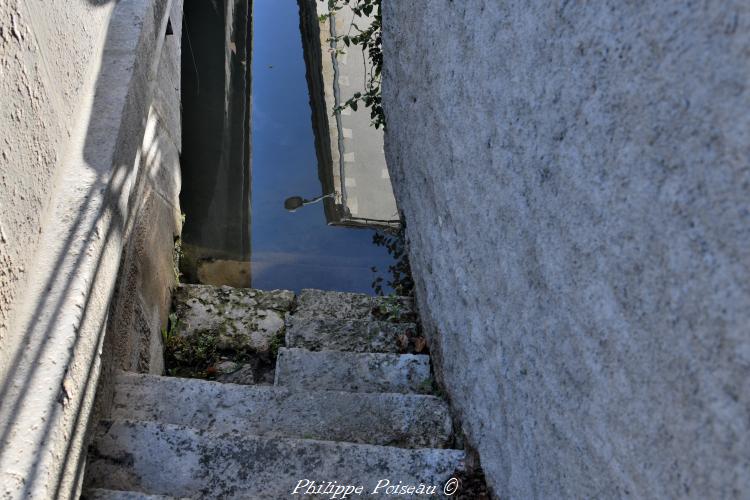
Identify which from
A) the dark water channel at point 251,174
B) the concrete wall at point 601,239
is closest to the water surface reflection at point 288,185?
the dark water channel at point 251,174

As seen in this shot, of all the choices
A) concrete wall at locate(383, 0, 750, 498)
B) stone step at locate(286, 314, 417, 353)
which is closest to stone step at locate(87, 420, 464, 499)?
concrete wall at locate(383, 0, 750, 498)

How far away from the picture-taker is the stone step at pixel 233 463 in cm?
203

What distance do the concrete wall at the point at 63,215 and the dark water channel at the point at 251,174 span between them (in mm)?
1910

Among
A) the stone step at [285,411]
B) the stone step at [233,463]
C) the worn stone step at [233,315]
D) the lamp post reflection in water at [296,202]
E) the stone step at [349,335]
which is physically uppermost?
the lamp post reflection in water at [296,202]

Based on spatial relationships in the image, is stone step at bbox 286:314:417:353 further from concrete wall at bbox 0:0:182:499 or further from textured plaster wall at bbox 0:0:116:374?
textured plaster wall at bbox 0:0:116:374

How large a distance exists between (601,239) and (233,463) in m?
1.39

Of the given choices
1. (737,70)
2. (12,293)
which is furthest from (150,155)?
(737,70)

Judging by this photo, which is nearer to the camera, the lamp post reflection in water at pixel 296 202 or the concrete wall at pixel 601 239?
the concrete wall at pixel 601 239

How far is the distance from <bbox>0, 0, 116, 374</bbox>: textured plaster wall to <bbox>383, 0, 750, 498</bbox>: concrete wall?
1212 mm

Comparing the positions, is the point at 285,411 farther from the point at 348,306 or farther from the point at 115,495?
the point at 348,306

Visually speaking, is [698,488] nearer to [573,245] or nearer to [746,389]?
[746,389]

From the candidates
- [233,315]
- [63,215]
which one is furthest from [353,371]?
[63,215]

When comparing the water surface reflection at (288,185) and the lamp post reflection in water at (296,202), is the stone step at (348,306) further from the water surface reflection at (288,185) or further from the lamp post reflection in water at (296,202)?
the lamp post reflection in water at (296,202)

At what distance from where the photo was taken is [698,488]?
3.32 feet
